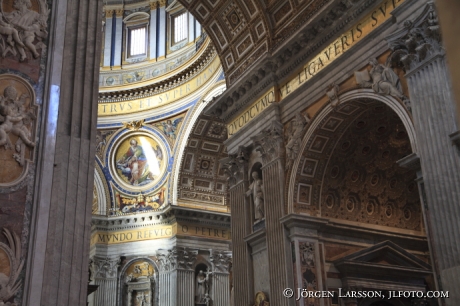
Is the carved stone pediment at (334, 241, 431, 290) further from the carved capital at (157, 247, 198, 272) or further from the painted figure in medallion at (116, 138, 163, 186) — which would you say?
the painted figure in medallion at (116, 138, 163, 186)

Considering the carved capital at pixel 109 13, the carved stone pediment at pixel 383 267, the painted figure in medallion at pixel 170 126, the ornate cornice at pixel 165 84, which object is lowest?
the carved stone pediment at pixel 383 267

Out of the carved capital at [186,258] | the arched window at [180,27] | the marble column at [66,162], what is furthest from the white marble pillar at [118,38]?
the marble column at [66,162]

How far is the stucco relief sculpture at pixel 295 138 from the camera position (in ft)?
35.6

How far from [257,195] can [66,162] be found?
21.8 ft

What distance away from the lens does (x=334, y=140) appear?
10.8 metres

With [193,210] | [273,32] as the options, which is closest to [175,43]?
[193,210]

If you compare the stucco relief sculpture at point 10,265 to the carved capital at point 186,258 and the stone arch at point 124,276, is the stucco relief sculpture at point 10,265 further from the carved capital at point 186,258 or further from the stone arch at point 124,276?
the stone arch at point 124,276

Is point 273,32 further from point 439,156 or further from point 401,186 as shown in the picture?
point 439,156

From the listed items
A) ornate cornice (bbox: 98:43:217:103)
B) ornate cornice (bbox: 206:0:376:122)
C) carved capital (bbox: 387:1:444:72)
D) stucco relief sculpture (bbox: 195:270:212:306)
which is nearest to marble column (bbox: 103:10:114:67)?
ornate cornice (bbox: 98:43:217:103)

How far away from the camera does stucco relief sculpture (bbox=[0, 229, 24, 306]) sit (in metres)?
4.77

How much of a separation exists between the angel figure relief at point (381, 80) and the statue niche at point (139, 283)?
38.9 ft

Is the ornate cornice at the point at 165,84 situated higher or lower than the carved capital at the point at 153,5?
lower

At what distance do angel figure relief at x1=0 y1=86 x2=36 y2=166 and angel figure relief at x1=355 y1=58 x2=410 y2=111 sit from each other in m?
5.66

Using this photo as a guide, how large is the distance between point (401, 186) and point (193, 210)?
8158 mm
